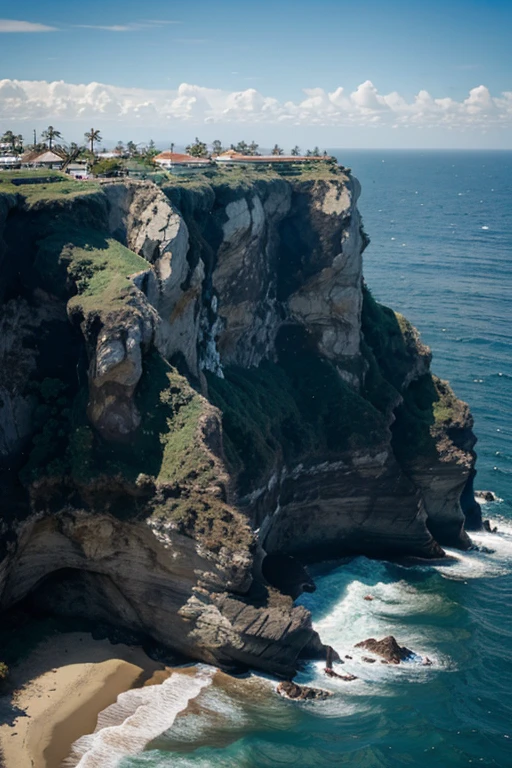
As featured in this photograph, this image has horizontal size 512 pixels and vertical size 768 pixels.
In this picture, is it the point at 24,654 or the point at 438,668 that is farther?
the point at 438,668

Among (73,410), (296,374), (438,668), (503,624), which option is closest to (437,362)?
(296,374)

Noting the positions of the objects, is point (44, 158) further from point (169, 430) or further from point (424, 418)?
point (424, 418)

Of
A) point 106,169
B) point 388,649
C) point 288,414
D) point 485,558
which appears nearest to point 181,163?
point 106,169

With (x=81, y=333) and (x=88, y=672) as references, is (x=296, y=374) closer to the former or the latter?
(x=81, y=333)

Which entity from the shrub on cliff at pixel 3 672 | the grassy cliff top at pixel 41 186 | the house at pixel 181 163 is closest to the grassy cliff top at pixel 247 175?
the house at pixel 181 163

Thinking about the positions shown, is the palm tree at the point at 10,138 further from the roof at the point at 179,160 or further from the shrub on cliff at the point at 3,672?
the shrub on cliff at the point at 3,672

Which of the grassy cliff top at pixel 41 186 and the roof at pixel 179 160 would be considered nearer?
the grassy cliff top at pixel 41 186
